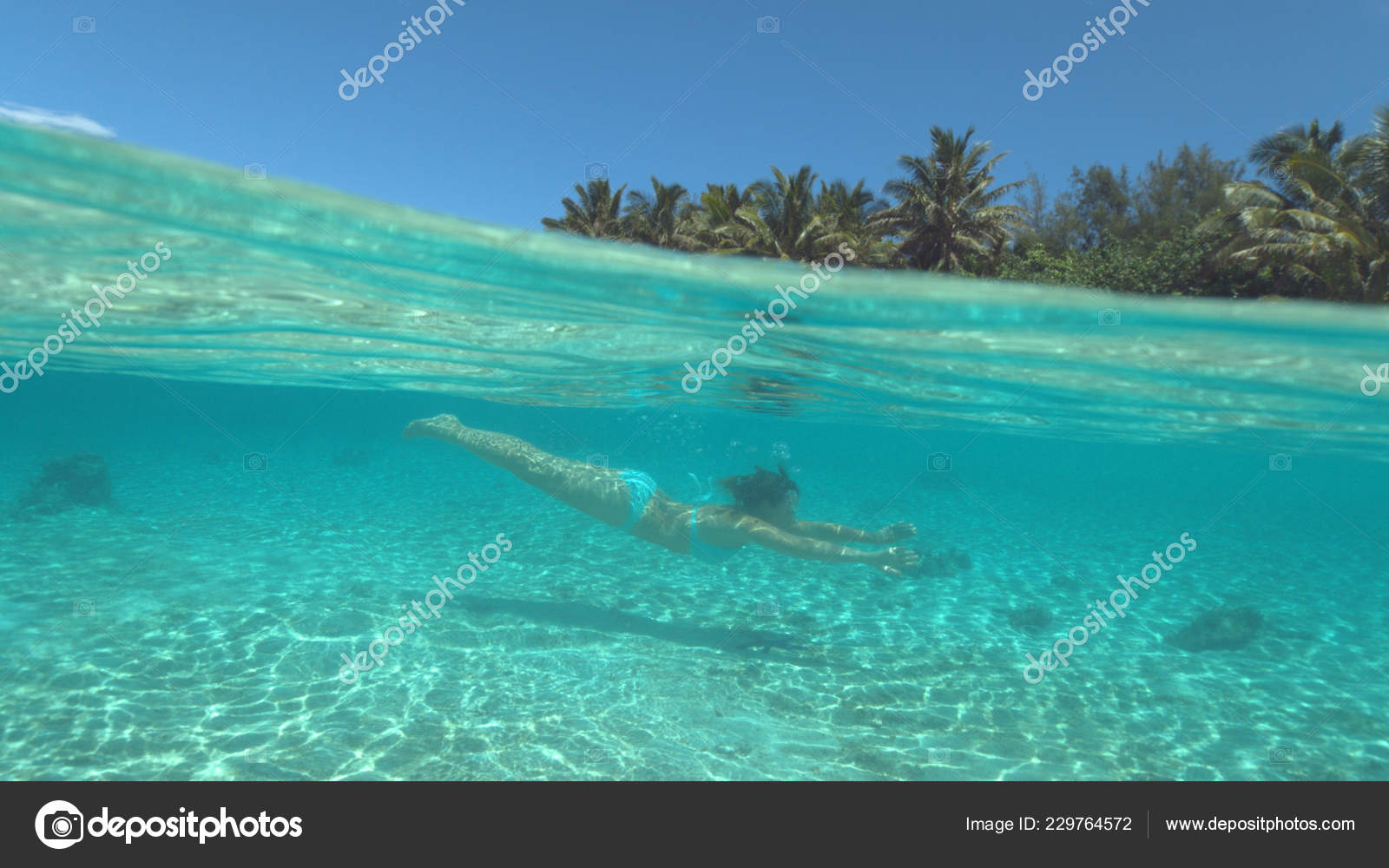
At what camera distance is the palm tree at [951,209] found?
36.0 meters

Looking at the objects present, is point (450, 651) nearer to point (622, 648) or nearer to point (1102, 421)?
point (622, 648)

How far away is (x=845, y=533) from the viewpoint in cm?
1102

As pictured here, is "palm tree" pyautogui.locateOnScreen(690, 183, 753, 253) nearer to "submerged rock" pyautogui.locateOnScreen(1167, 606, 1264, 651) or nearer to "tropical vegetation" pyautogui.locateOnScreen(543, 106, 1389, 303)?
"tropical vegetation" pyautogui.locateOnScreen(543, 106, 1389, 303)

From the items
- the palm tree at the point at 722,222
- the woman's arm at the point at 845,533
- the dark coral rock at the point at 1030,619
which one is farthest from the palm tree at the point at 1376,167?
the woman's arm at the point at 845,533

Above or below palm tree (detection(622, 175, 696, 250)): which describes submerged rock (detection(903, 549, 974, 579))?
below

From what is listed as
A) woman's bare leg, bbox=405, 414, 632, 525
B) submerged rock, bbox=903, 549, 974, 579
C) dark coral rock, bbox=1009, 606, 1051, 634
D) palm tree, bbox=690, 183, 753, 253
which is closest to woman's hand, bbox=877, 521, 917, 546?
woman's bare leg, bbox=405, 414, 632, 525

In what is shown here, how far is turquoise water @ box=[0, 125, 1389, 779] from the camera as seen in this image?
302 inches

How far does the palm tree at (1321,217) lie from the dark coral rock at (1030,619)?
22969 mm

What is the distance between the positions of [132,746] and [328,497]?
1804cm

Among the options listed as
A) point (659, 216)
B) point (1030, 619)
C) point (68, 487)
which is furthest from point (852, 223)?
point (68, 487)

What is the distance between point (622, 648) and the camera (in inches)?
407
